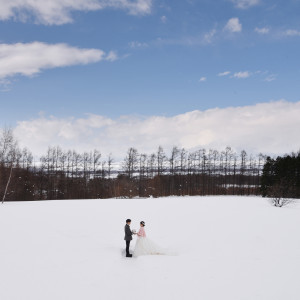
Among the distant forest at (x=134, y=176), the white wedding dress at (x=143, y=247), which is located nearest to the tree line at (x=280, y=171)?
the distant forest at (x=134, y=176)

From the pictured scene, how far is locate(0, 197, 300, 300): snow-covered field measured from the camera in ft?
29.0

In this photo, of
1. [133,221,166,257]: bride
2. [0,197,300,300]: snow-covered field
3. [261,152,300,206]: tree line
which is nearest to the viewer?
[0,197,300,300]: snow-covered field

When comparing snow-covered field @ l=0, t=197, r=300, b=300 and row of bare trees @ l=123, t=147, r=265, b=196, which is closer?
snow-covered field @ l=0, t=197, r=300, b=300

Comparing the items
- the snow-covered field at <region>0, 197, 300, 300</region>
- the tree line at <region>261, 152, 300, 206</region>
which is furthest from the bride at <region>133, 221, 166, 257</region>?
the tree line at <region>261, 152, 300, 206</region>

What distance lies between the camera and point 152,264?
11.8 meters

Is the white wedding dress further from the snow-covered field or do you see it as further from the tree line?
the tree line

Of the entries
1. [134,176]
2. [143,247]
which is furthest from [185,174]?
[143,247]

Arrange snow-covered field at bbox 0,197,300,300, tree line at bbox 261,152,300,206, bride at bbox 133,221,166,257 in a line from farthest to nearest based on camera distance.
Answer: tree line at bbox 261,152,300,206 < bride at bbox 133,221,166,257 < snow-covered field at bbox 0,197,300,300

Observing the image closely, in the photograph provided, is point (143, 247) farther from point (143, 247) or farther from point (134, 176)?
point (134, 176)

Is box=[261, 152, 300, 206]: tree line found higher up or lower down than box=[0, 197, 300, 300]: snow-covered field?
higher up

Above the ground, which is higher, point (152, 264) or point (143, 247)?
point (143, 247)

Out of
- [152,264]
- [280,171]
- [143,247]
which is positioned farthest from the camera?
[280,171]

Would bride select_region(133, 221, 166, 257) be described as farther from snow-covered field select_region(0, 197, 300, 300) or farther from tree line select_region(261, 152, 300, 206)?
tree line select_region(261, 152, 300, 206)

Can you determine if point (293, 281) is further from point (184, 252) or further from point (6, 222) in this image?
point (6, 222)
